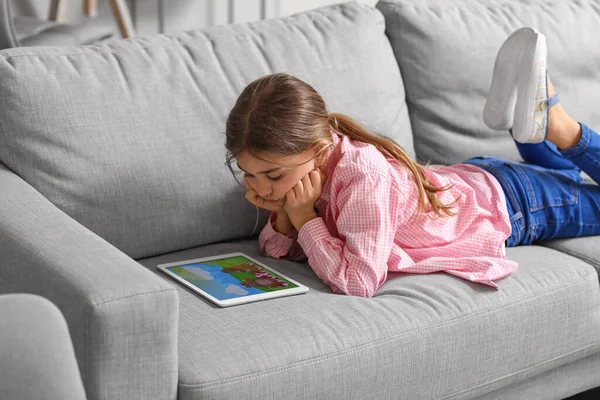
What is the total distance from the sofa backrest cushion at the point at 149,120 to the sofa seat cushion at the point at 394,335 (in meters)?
0.10

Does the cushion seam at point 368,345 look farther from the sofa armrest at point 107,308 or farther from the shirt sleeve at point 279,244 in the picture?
the shirt sleeve at point 279,244

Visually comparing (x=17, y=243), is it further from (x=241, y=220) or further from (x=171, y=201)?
(x=241, y=220)

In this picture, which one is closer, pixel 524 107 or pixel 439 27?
pixel 524 107

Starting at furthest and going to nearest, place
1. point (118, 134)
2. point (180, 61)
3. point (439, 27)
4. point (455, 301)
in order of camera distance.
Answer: point (439, 27) → point (180, 61) → point (118, 134) → point (455, 301)

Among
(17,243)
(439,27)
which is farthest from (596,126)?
(17,243)

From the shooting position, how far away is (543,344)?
1.87 meters

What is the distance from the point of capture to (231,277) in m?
1.82

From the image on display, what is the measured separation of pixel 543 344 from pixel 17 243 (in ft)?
3.54

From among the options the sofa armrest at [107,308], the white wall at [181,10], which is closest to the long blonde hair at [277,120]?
the sofa armrest at [107,308]

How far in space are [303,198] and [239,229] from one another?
0.89ft

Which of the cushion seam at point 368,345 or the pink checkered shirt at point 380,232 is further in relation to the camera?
the pink checkered shirt at point 380,232

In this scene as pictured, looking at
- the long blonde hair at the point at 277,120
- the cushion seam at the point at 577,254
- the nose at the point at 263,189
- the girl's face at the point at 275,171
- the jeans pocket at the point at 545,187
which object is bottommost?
the cushion seam at the point at 577,254

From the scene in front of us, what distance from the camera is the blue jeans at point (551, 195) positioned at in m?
2.14

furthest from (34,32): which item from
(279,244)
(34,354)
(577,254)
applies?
(34,354)
